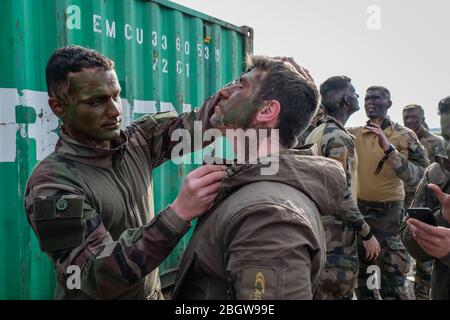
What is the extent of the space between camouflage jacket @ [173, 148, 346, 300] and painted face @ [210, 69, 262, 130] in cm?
19

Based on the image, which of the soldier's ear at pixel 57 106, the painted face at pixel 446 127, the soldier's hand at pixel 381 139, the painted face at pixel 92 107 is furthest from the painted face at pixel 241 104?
the soldier's hand at pixel 381 139

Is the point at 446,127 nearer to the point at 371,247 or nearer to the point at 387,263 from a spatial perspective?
the point at 371,247

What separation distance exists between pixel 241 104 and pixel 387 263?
2917 mm

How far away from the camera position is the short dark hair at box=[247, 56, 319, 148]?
1.42 m

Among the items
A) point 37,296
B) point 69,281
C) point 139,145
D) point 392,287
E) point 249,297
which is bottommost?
point 392,287

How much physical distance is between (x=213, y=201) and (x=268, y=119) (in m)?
0.33

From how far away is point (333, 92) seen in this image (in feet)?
11.1

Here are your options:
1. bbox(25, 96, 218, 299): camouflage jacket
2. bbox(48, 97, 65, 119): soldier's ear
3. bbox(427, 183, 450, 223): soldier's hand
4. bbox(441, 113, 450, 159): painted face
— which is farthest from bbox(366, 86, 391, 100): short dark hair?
bbox(48, 97, 65, 119): soldier's ear

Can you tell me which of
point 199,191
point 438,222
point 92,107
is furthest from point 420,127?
point 199,191

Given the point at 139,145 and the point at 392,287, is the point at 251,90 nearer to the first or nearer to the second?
the point at 139,145

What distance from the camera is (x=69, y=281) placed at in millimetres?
1517

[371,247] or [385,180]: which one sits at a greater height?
[385,180]
